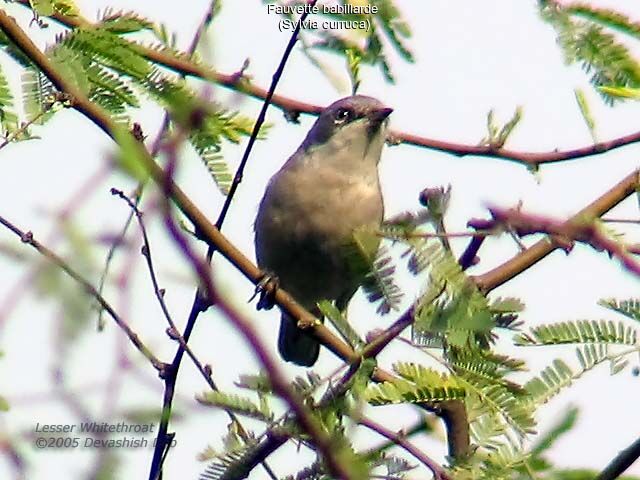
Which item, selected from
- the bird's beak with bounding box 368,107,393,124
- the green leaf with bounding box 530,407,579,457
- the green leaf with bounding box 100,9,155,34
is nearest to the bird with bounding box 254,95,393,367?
the bird's beak with bounding box 368,107,393,124

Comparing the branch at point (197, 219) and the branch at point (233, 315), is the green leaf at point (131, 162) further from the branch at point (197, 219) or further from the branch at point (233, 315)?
the branch at point (197, 219)

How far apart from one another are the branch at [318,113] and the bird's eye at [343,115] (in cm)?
152

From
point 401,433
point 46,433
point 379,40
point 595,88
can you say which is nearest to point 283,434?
point 401,433

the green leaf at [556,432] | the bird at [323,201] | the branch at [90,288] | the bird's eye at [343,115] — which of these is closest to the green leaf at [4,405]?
the branch at [90,288]

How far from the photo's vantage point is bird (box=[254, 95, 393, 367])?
559cm

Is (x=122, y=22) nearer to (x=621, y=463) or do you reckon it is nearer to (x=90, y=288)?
(x=90, y=288)

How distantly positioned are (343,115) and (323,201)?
0.65 m

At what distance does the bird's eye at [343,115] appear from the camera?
20.0 ft

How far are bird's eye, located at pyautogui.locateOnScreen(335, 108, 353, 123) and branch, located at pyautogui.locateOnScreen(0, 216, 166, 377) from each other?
3.20 metres

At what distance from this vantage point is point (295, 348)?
6.64 meters

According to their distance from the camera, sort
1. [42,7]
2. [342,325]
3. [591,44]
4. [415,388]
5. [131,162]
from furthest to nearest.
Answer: [42,7] < [591,44] < [342,325] < [415,388] < [131,162]

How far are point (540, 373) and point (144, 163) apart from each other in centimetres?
184

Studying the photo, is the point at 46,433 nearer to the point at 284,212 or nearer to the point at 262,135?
the point at 262,135

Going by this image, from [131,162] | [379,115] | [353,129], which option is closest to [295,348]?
[353,129]
